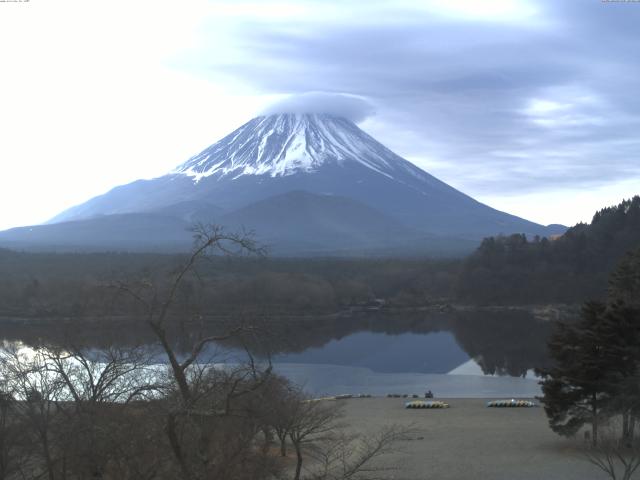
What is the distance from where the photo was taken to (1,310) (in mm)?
43125

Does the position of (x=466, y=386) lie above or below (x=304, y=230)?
below

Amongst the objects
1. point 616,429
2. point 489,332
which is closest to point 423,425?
point 616,429

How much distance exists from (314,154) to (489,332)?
367ft

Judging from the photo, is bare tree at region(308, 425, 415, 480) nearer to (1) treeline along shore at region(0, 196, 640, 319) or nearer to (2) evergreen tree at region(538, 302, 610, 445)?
(2) evergreen tree at region(538, 302, 610, 445)

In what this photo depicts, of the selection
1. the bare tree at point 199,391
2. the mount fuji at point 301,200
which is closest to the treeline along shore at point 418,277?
the bare tree at point 199,391

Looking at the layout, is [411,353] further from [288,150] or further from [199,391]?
[288,150]

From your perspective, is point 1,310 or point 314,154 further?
point 314,154

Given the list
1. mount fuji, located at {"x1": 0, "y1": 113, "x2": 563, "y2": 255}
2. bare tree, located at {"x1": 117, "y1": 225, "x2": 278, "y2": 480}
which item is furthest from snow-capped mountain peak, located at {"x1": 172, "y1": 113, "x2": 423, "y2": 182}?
bare tree, located at {"x1": 117, "y1": 225, "x2": 278, "y2": 480}

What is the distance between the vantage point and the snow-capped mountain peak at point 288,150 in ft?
457

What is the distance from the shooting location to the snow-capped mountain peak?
139250 millimetres

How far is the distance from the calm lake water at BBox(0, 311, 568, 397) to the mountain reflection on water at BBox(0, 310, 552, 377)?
0.11 ft

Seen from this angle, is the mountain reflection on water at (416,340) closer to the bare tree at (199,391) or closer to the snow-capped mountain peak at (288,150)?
the bare tree at (199,391)

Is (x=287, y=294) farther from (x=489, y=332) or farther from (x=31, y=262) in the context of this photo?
(x=31, y=262)

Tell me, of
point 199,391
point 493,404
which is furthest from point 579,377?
point 199,391
